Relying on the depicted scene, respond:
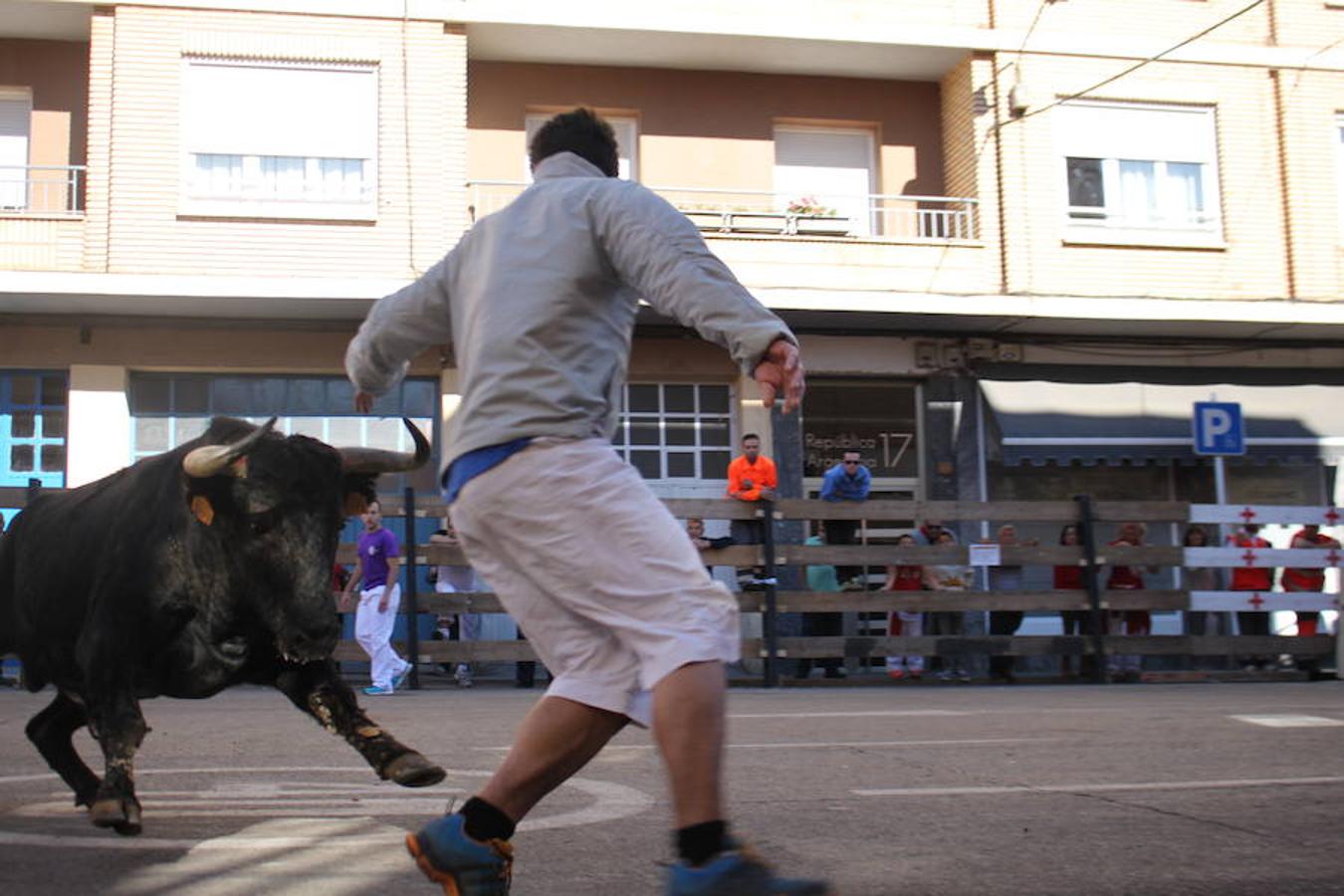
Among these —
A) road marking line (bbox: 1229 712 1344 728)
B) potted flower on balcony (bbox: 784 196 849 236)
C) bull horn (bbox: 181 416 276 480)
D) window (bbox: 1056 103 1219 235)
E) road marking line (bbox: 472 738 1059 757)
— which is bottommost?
road marking line (bbox: 1229 712 1344 728)

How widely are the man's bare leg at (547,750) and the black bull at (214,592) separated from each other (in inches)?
48.0

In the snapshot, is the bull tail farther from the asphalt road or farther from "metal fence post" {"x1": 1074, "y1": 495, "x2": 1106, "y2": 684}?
"metal fence post" {"x1": 1074, "y1": 495, "x2": 1106, "y2": 684}

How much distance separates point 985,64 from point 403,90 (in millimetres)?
7775

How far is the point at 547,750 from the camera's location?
3.13 metres

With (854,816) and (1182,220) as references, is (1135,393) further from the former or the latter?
(854,816)

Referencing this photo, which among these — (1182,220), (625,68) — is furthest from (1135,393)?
(625,68)

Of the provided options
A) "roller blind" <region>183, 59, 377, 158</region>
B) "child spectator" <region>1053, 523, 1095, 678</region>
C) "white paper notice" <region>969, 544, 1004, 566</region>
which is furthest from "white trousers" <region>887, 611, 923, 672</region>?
"roller blind" <region>183, 59, 377, 158</region>

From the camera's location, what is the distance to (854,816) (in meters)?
4.87

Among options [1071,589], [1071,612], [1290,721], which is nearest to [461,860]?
[1290,721]

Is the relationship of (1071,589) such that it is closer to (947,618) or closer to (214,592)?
(947,618)

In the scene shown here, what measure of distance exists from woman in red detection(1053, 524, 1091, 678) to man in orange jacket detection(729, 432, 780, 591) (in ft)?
10.3

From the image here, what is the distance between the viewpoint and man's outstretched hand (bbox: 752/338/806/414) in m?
2.99

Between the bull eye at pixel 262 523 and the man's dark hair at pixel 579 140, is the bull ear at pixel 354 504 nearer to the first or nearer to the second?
the bull eye at pixel 262 523

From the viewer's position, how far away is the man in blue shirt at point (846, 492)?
46.5 ft
